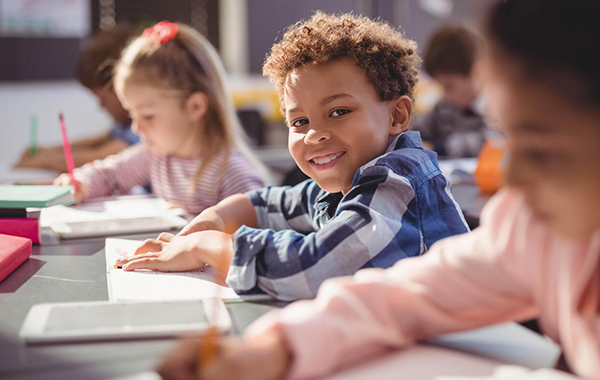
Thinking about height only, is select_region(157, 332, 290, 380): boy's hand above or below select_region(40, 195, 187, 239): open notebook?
above

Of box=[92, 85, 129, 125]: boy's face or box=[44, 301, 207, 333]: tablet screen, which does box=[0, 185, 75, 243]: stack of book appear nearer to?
box=[44, 301, 207, 333]: tablet screen

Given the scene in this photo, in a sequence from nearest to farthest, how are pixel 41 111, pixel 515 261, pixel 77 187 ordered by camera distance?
1. pixel 515 261
2. pixel 77 187
3. pixel 41 111

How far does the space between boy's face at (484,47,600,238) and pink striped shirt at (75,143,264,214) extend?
1.01m

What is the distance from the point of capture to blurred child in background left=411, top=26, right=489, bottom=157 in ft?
8.68

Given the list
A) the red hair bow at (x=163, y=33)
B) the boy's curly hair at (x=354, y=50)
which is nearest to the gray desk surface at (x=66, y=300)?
the boy's curly hair at (x=354, y=50)

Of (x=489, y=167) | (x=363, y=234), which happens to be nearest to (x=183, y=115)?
(x=489, y=167)

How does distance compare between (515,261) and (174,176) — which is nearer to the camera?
(515,261)

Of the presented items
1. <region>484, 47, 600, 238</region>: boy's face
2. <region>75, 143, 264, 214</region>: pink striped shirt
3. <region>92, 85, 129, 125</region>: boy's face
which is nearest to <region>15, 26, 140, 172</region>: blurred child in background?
<region>92, 85, 129, 125</region>: boy's face

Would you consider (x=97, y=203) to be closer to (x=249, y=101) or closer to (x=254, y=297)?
(x=254, y=297)

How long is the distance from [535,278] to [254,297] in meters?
0.37

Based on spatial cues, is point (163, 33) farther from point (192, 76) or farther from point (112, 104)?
point (112, 104)

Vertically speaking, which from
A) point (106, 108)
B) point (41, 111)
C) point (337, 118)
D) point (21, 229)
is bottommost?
point (41, 111)

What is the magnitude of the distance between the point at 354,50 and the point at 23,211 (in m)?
0.69

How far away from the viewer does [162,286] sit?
806 mm
